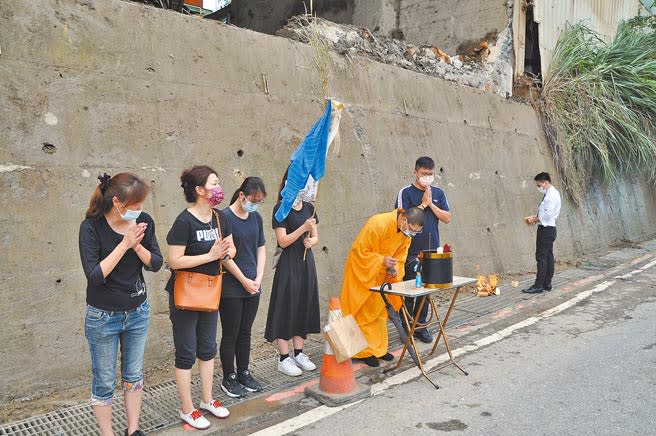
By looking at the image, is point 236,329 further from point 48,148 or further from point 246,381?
point 48,148

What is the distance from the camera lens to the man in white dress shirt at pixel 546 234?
310 inches

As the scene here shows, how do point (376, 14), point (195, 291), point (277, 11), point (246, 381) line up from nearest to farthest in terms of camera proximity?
point (195, 291)
point (246, 381)
point (376, 14)
point (277, 11)

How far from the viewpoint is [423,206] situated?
552 centimetres

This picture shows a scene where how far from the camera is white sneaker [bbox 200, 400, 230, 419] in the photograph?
372cm

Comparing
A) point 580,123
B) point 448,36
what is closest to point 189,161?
point 448,36

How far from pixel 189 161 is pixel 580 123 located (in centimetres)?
946

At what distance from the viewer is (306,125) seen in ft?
20.8

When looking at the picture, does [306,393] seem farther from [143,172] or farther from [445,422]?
[143,172]

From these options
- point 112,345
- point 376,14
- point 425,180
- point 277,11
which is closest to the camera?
point 112,345

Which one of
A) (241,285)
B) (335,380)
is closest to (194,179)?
(241,285)

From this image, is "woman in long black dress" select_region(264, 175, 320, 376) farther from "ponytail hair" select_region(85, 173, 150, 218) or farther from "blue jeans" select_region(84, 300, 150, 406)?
"ponytail hair" select_region(85, 173, 150, 218)

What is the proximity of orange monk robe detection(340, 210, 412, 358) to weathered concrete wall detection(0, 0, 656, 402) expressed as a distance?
1.16 metres

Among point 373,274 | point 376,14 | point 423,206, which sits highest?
point 376,14

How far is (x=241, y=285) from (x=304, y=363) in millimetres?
1169
